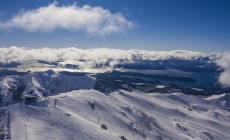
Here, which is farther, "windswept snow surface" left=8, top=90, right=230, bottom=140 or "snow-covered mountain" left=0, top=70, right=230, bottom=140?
"windswept snow surface" left=8, top=90, right=230, bottom=140

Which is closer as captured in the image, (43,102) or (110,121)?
(43,102)

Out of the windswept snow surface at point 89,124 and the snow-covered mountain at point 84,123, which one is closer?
the snow-covered mountain at point 84,123

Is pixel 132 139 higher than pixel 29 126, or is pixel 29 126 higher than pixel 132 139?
pixel 29 126

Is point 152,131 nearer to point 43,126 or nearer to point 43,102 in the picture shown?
point 43,102

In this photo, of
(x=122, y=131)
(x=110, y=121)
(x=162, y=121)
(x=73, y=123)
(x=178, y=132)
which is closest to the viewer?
(x=73, y=123)

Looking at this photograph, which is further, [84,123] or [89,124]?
[89,124]

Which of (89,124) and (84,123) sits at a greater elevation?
(84,123)

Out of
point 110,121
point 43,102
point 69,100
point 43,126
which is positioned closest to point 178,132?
point 110,121

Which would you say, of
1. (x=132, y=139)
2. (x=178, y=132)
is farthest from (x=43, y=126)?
(x=178, y=132)

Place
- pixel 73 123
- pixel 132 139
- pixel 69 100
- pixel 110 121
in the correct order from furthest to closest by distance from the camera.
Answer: pixel 69 100
pixel 110 121
pixel 132 139
pixel 73 123

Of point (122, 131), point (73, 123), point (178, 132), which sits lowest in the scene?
point (178, 132)
